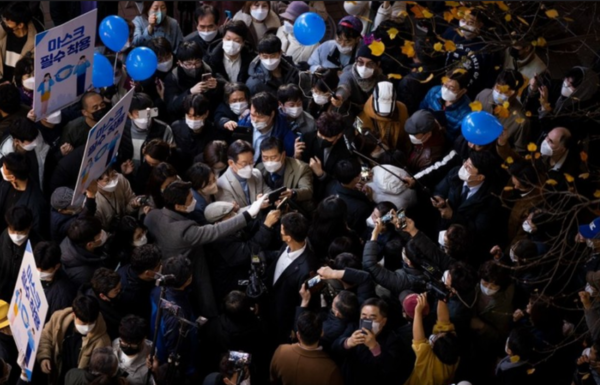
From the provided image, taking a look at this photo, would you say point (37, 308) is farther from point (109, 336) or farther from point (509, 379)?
point (509, 379)

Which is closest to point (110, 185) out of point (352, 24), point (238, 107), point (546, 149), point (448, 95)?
point (238, 107)

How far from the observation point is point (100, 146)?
8883 mm

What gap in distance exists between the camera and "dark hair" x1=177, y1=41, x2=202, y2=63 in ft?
38.0

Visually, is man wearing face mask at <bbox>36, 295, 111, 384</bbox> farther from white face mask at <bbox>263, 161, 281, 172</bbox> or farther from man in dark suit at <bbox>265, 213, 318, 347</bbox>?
white face mask at <bbox>263, 161, 281, 172</bbox>

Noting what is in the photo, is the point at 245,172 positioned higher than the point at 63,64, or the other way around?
the point at 63,64

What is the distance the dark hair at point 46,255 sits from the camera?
28.3ft

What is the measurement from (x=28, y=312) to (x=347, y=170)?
139 inches

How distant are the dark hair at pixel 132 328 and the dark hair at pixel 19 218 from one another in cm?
148

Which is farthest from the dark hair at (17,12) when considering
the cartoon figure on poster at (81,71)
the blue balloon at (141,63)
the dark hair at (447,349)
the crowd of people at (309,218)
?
the dark hair at (447,349)

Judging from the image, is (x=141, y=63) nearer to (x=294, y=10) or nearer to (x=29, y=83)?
(x=29, y=83)

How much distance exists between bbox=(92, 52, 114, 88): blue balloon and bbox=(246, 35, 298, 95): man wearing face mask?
5.12ft

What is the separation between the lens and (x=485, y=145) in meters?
→ 10.7

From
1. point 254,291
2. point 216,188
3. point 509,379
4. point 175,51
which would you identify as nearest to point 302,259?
point 254,291

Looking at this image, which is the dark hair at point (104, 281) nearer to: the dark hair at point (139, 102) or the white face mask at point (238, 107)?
the dark hair at point (139, 102)
